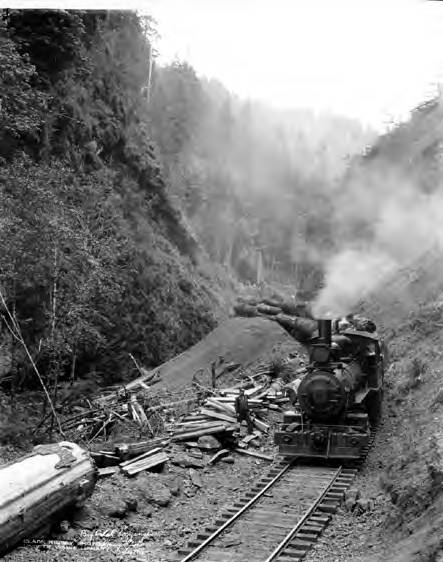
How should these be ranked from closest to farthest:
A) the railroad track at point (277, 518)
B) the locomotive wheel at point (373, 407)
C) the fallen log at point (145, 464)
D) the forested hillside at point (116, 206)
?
the railroad track at point (277, 518) < the fallen log at point (145, 464) < the locomotive wheel at point (373, 407) < the forested hillside at point (116, 206)

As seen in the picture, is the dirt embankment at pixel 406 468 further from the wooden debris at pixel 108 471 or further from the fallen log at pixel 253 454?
the wooden debris at pixel 108 471

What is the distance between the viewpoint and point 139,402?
658 inches

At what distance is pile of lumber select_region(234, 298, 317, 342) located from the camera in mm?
23475

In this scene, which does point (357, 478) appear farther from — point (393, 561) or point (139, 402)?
point (139, 402)

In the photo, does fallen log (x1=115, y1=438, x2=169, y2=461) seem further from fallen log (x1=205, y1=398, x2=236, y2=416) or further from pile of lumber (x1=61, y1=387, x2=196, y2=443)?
fallen log (x1=205, y1=398, x2=236, y2=416)

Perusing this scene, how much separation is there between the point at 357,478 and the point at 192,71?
63.2 m

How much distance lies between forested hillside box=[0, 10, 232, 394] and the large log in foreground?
4879 millimetres

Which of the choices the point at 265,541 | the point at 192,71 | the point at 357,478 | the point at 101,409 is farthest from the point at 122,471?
the point at 192,71

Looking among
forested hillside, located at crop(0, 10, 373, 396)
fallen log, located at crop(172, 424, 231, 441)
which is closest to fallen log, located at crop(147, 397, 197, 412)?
fallen log, located at crop(172, 424, 231, 441)

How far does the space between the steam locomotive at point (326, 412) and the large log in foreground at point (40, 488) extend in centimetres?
449

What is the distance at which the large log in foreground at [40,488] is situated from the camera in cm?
790

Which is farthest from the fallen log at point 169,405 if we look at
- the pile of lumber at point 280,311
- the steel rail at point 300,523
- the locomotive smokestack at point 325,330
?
the pile of lumber at point 280,311

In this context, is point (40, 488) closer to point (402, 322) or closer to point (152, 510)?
point (152, 510)

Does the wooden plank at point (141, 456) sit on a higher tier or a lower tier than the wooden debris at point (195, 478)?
higher
